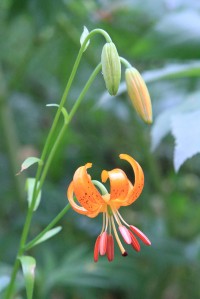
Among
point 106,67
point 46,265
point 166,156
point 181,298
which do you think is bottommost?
point 181,298

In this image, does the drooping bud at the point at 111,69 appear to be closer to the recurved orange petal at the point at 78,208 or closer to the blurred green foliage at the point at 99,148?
the recurved orange petal at the point at 78,208

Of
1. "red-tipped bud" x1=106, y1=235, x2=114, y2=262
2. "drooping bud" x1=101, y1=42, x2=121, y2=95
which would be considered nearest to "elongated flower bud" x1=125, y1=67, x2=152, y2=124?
"drooping bud" x1=101, y1=42, x2=121, y2=95

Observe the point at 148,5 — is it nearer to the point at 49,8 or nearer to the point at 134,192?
the point at 49,8

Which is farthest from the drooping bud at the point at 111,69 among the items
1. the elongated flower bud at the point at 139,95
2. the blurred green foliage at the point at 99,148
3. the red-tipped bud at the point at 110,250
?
the blurred green foliage at the point at 99,148

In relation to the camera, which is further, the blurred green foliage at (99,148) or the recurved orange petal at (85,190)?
the blurred green foliage at (99,148)

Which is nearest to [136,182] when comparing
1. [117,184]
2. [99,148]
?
[117,184]

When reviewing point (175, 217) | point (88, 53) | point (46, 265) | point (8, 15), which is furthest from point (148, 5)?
point (46, 265)
